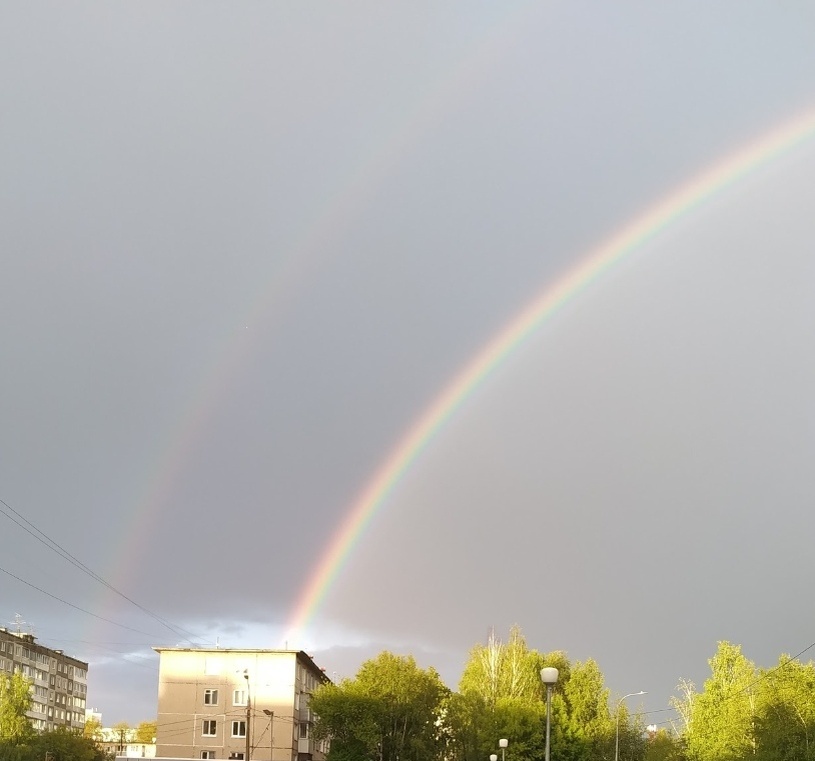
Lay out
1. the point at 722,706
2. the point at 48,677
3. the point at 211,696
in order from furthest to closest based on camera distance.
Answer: the point at 48,677, the point at 211,696, the point at 722,706

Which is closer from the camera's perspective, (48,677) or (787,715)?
(787,715)

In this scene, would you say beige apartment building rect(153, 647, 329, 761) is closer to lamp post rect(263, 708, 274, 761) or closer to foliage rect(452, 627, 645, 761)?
lamp post rect(263, 708, 274, 761)

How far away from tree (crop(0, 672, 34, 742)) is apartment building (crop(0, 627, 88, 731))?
1999 inches

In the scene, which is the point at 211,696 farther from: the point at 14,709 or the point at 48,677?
the point at 48,677

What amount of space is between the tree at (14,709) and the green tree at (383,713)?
99.1 feet

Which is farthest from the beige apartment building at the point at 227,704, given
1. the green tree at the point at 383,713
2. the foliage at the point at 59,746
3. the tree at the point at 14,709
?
the green tree at the point at 383,713

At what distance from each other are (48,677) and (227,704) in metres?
79.5

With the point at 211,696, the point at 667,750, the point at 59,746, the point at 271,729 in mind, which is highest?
the point at 211,696

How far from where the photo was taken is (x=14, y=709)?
91562mm

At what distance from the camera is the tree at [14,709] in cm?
8912

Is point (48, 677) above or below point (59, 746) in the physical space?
above

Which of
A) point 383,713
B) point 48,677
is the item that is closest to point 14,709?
point 383,713

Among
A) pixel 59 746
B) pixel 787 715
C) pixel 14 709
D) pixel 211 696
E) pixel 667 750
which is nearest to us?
pixel 787 715

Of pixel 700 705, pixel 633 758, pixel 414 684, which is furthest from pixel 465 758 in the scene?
pixel 633 758
